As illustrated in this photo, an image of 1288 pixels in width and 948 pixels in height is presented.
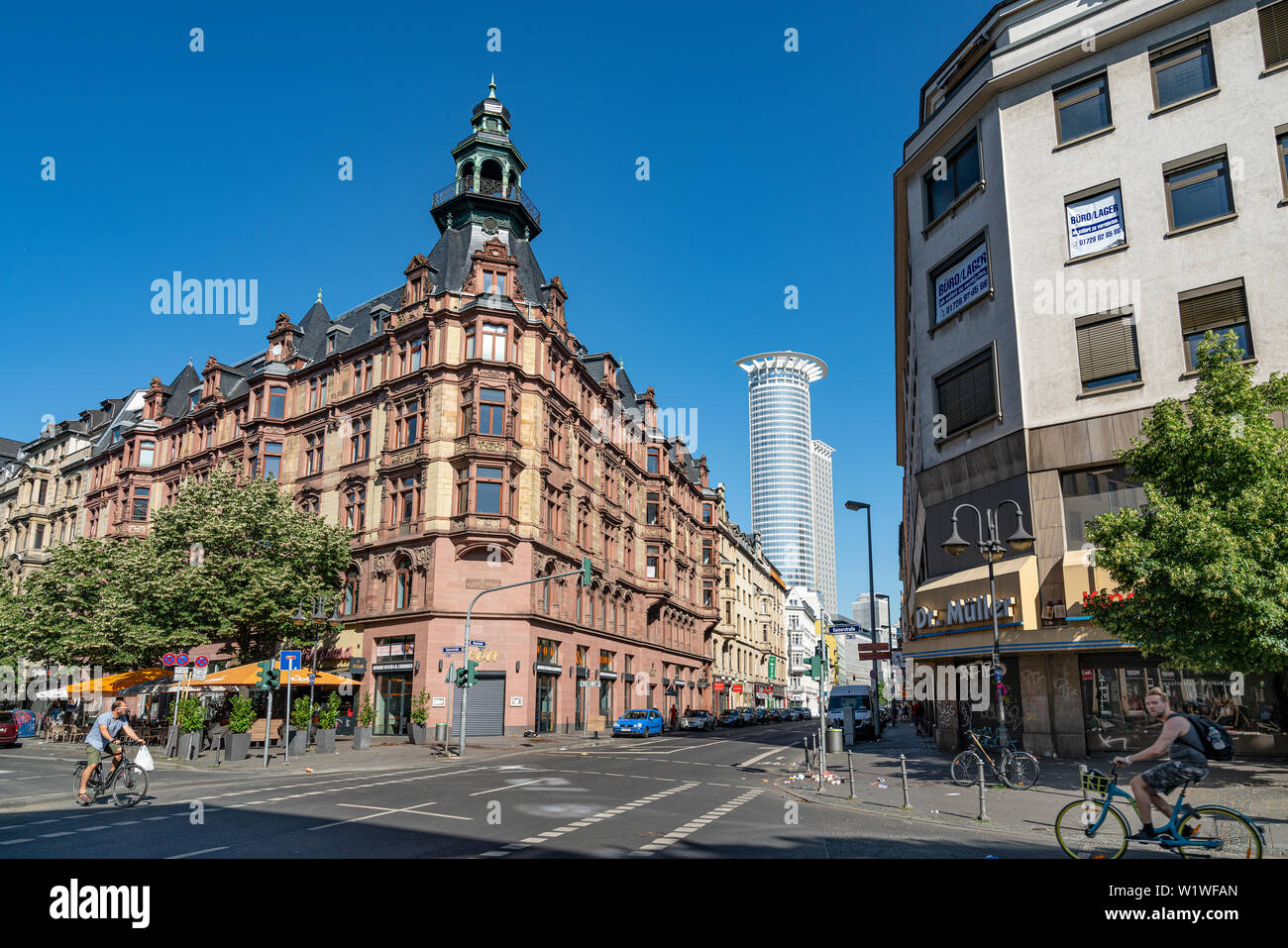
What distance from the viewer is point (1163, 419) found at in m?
17.0

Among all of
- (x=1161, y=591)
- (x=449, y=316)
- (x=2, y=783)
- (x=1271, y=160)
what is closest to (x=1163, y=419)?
(x=1161, y=591)

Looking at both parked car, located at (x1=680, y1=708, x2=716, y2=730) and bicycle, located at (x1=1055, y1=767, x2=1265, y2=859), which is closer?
bicycle, located at (x1=1055, y1=767, x2=1265, y2=859)

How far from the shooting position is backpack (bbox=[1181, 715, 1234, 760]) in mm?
9000

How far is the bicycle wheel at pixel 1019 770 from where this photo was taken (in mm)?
17438

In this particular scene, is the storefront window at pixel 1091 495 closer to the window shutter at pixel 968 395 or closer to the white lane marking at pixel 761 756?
the window shutter at pixel 968 395

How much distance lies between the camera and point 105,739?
15.6 meters

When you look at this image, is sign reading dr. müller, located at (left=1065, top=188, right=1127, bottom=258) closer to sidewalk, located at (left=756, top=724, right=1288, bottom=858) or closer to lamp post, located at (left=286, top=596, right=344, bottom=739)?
sidewalk, located at (left=756, top=724, right=1288, bottom=858)

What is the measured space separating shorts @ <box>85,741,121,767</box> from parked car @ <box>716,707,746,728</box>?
50.1 m

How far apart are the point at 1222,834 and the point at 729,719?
57388 mm

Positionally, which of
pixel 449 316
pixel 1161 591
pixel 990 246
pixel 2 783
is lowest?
pixel 2 783

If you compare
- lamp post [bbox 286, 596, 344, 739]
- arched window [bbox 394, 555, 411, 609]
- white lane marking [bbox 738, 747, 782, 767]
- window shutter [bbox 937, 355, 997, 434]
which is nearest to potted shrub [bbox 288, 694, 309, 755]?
lamp post [bbox 286, 596, 344, 739]

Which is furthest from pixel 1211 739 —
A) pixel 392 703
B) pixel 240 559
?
pixel 392 703
